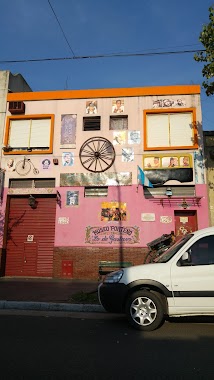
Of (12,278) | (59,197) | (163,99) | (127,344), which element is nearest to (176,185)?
(163,99)

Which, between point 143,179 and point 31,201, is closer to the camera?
point 143,179

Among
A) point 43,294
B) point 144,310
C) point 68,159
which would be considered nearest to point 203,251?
point 144,310

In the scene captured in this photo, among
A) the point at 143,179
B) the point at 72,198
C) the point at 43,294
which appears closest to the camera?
the point at 43,294

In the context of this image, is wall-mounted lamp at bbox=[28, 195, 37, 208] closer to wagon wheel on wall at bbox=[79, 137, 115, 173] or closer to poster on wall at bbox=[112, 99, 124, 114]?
wagon wheel on wall at bbox=[79, 137, 115, 173]

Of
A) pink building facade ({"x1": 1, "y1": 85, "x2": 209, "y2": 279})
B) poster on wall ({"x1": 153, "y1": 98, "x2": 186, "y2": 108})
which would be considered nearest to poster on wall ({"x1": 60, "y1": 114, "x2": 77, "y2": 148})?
pink building facade ({"x1": 1, "y1": 85, "x2": 209, "y2": 279})

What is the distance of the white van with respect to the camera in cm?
617

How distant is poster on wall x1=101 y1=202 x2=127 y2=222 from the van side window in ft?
26.7

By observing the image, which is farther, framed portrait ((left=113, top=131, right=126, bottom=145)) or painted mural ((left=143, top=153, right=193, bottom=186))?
framed portrait ((left=113, top=131, right=126, bottom=145))

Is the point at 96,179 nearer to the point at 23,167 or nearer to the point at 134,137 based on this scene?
the point at 134,137

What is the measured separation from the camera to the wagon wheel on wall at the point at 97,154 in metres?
15.1

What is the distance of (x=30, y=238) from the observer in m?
15.2

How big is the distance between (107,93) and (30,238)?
7.58m

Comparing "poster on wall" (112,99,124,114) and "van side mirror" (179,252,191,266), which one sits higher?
"poster on wall" (112,99,124,114)

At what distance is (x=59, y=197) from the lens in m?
15.0
